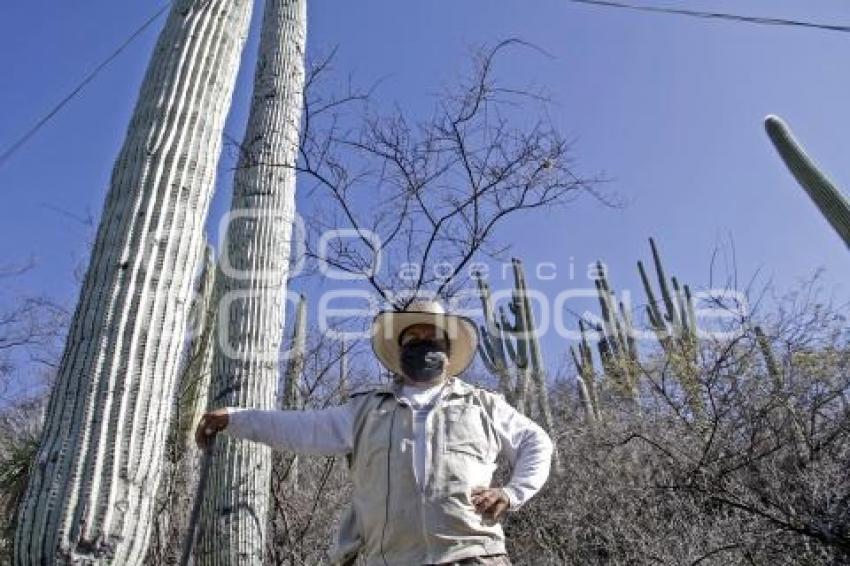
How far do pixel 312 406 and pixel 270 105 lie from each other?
3.66 meters

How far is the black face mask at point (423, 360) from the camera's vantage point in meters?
2.86

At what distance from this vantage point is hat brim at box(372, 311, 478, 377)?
312cm

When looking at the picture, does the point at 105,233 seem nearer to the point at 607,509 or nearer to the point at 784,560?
the point at 784,560

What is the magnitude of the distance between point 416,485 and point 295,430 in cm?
50

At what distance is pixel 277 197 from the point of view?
4293mm

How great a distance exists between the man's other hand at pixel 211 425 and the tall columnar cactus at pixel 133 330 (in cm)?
53

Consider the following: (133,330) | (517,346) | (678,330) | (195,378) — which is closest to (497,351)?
(517,346)

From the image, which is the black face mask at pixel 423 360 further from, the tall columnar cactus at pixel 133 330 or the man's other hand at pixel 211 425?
the tall columnar cactus at pixel 133 330

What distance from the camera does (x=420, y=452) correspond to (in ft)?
8.25

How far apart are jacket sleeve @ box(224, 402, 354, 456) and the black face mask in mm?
332

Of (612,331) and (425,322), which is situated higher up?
(612,331)

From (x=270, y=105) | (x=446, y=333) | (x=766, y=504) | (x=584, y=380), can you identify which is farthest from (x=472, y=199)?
(x=584, y=380)

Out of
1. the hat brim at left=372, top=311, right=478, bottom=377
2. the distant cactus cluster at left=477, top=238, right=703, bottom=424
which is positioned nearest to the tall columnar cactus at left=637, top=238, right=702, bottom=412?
the distant cactus cluster at left=477, top=238, right=703, bottom=424

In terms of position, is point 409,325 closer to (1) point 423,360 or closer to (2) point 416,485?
(1) point 423,360
